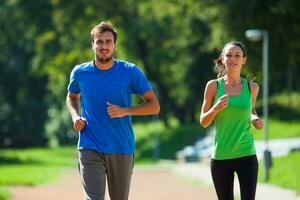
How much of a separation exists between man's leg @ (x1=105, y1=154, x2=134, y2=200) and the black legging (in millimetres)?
754

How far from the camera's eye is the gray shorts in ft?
24.7

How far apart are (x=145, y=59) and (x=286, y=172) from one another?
116ft

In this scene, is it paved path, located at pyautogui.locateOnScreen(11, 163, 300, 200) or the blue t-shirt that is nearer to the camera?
the blue t-shirt

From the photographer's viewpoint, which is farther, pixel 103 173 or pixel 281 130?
pixel 281 130

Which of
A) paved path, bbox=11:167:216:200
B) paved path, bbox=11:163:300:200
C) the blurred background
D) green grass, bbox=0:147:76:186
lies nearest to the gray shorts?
paved path, bbox=11:163:300:200

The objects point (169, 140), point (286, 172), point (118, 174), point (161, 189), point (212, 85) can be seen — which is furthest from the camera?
point (169, 140)

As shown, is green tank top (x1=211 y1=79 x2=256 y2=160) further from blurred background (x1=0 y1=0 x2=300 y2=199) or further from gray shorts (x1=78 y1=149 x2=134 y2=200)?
blurred background (x1=0 y1=0 x2=300 y2=199)

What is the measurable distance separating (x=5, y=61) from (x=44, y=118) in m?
5.26

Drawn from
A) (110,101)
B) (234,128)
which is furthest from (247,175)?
(110,101)

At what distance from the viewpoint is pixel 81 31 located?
2164 inches

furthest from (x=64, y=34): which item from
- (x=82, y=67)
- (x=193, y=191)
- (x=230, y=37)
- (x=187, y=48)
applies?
(x=82, y=67)

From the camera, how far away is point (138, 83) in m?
7.64

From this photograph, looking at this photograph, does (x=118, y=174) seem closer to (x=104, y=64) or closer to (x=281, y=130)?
(x=104, y=64)

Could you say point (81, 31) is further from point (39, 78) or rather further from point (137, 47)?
point (39, 78)
